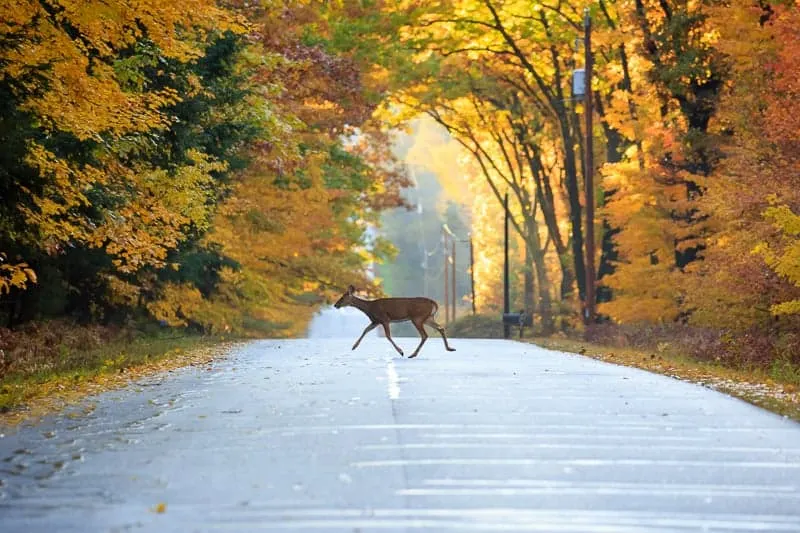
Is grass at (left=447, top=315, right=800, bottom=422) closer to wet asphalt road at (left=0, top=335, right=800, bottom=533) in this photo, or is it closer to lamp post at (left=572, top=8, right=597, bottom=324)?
wet asphalt road at (left=0, top=335, right=800, bottom=533)

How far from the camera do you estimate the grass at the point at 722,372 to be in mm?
17688

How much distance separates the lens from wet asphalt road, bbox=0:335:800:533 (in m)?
9.16

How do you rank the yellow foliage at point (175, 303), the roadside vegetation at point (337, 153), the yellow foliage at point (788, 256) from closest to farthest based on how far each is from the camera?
the roadside vegetation at point (337, 153)
the yellow foliage at point (788, 256)
the yellow foliage at point (175, 303)

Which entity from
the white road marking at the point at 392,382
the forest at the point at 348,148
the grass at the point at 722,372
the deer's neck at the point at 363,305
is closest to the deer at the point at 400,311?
the deer's neck at the point at 363,305

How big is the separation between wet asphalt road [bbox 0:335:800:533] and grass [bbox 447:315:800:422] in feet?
1.99

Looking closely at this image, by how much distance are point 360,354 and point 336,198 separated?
25417 mm

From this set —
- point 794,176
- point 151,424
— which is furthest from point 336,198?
point 151,424

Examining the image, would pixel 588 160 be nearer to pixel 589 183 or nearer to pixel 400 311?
pixel 589 183

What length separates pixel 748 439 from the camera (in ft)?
43.3

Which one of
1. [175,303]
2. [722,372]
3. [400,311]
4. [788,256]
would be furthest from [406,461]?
[175,303]

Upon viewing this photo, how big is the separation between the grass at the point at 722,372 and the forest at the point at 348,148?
736 millimetres

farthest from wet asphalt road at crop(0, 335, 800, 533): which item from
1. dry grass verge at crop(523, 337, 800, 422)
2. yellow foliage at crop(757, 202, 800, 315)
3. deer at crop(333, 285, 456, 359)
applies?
deer at crop(333, 285, 456, 359)

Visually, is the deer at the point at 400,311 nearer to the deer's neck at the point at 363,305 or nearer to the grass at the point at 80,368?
the deer's neck at the point at 363,305

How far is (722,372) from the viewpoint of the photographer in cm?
2392
